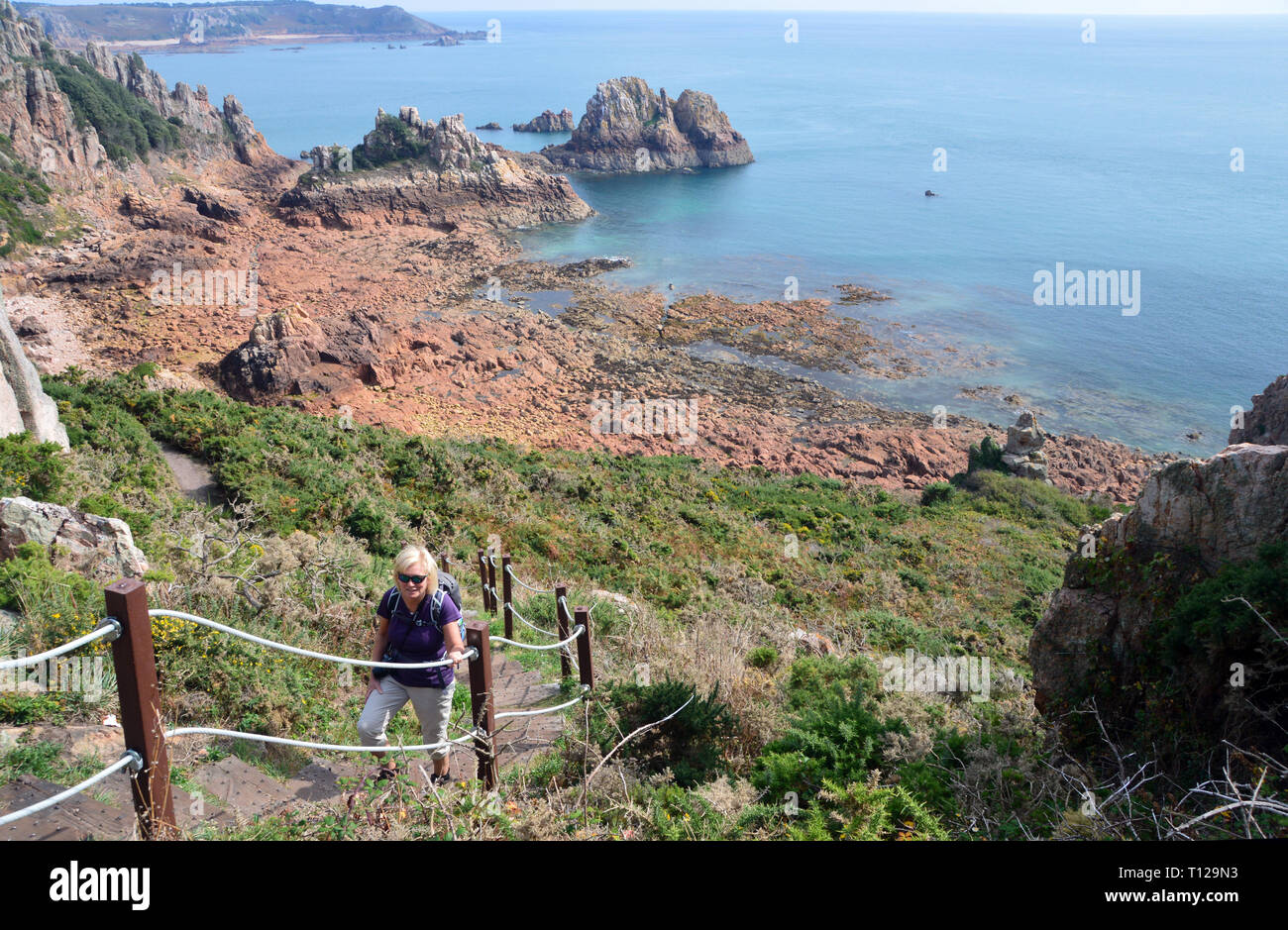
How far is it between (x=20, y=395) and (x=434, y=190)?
48.6 m

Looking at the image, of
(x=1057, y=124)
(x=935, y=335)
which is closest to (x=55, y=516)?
(x=935, y=335)

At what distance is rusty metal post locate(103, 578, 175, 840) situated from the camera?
2584mm

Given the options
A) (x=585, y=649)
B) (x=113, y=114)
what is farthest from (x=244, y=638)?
(x=113, y=114)

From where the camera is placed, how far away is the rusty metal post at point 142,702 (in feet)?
8.48

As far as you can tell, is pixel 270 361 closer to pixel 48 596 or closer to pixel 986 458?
pixel 48 596

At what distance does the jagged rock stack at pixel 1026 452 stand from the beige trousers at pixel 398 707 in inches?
999

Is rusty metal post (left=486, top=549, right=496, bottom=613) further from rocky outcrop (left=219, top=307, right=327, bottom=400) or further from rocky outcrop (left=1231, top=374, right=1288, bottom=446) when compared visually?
rocky outcrop (left=219, top=307, right=327, bottom=400)

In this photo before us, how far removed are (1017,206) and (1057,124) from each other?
5130 cm

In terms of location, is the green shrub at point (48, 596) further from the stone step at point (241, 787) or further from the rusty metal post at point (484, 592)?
the rusty metal post at point (484, 592)

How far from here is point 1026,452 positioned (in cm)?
2664

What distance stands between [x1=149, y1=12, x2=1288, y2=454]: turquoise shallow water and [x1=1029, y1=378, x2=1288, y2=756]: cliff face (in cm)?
2679

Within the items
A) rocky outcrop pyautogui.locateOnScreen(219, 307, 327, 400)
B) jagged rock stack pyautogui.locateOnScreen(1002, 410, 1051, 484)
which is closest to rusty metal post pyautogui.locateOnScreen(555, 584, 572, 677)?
jagged rock stack pyautogui.locateOnScreen(1002, 410, 1051, 484)

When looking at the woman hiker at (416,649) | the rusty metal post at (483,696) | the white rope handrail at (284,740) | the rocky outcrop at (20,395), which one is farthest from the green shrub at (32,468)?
the rusty metal post at (483,696)
